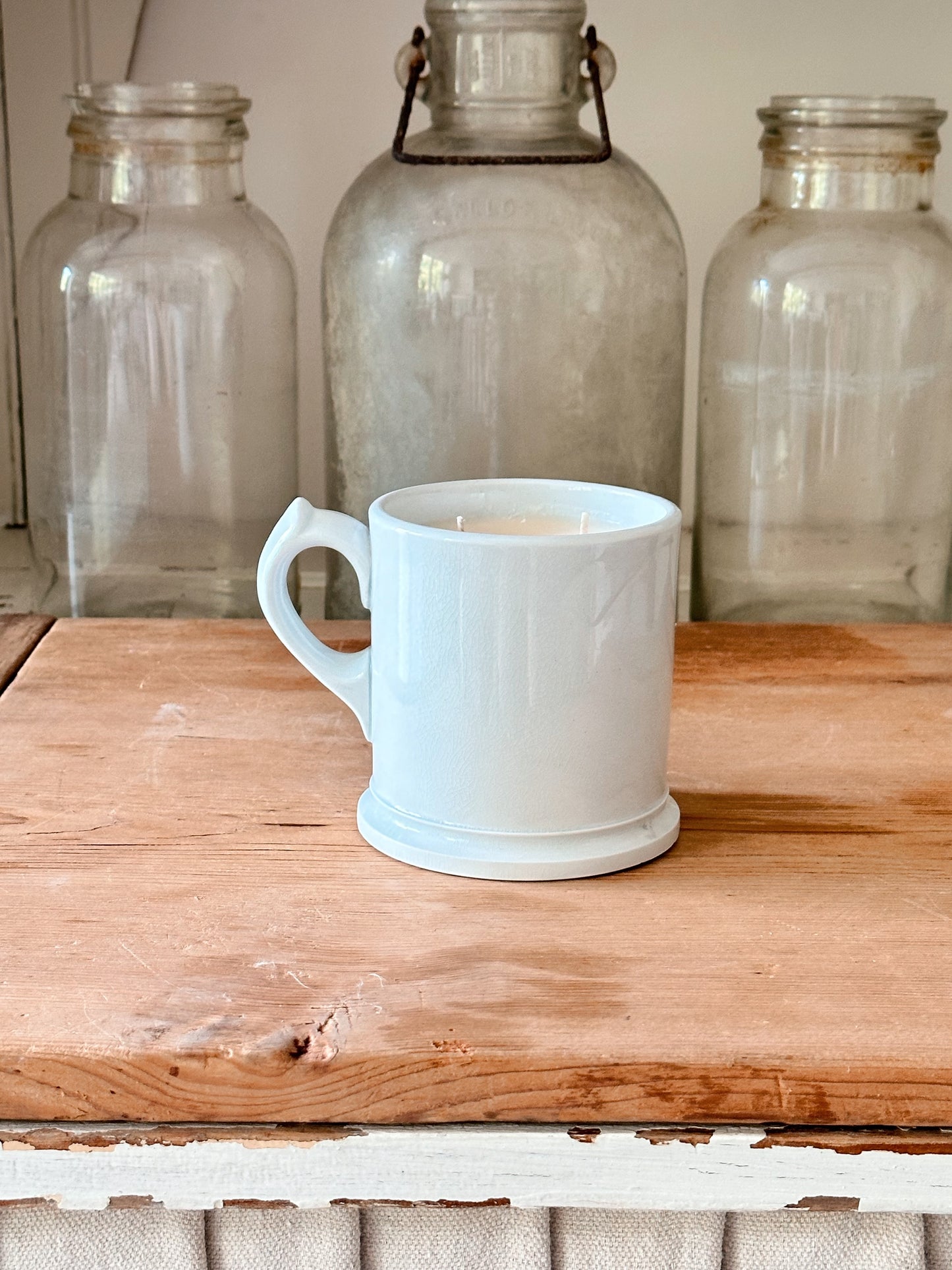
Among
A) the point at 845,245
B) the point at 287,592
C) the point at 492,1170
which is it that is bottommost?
the point at 492,1170

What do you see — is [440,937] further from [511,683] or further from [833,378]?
[833,378]

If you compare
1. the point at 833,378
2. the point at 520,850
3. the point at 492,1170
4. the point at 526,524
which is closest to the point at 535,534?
the point at 526,524

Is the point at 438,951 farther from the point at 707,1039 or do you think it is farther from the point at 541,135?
the point at 541,135

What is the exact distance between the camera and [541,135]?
0.76m

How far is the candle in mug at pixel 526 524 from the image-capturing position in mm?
520

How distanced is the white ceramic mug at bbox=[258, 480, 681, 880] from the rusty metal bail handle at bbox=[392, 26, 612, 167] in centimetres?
27

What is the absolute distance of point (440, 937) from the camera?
0.44 metres

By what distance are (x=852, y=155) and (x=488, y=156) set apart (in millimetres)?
198

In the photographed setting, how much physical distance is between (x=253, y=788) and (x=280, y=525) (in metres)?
0.11

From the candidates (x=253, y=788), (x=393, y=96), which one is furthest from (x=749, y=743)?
(x=393, y=96)

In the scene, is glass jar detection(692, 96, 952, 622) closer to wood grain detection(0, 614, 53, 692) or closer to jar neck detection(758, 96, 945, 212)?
jar neck detection(758, 96, 945, 212)

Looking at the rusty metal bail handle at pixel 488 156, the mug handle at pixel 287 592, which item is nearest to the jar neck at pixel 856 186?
the rusty metal bail handle at pixel 488 156

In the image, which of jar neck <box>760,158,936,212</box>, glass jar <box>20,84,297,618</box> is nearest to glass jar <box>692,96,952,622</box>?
jar neck <box>760,158,936,212</box>

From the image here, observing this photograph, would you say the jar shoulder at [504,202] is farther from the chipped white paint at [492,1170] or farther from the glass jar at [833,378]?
the chipped white paint at [492,1170]
